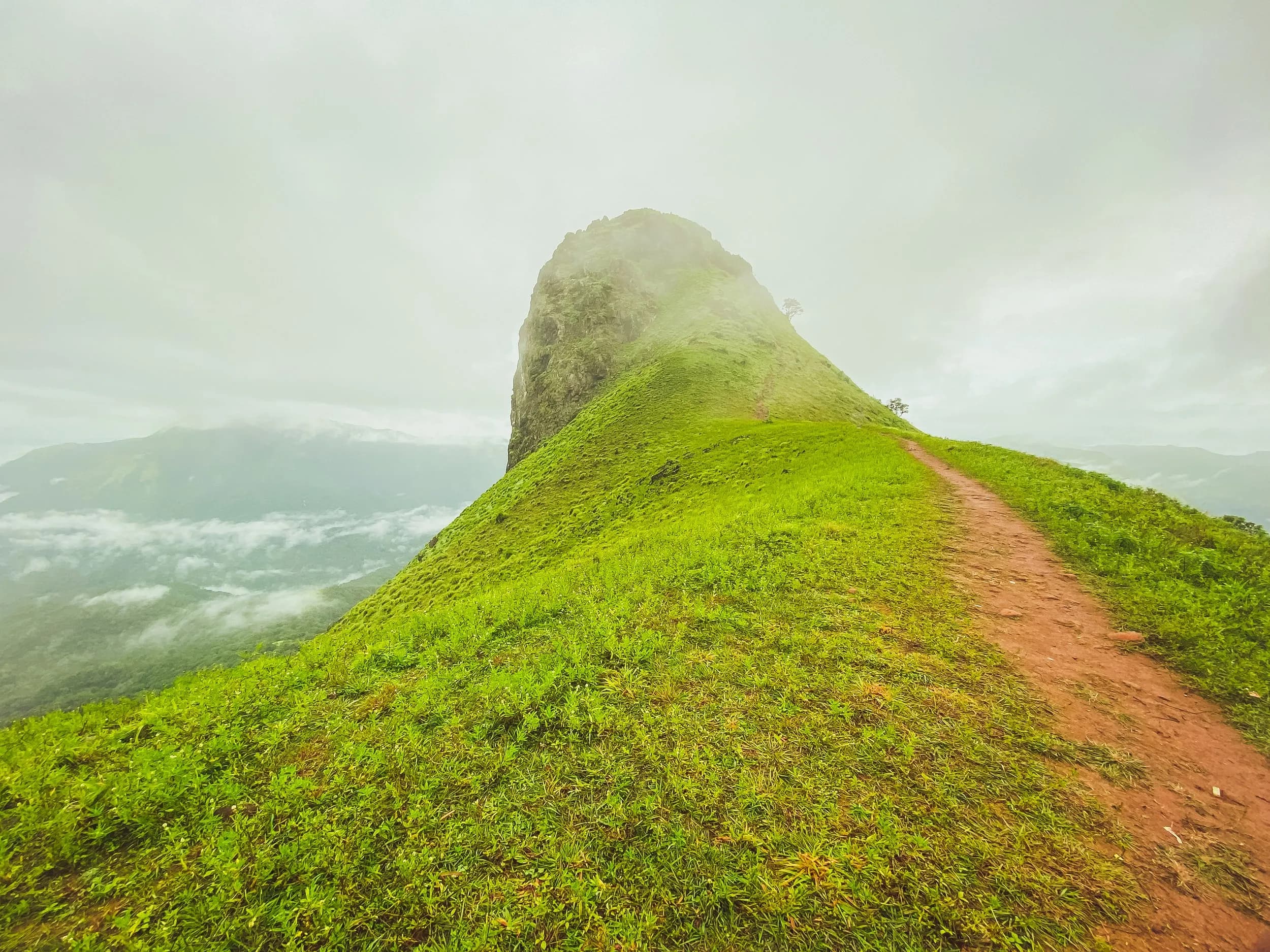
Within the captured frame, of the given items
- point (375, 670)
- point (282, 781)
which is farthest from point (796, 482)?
point (282, 781)

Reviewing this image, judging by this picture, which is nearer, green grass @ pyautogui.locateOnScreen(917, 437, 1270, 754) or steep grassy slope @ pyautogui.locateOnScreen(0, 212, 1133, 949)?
steep grassy slope @ pyautogui.locateOnScreen(0, 212, 1133, 949)

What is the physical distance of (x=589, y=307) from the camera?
224 ft

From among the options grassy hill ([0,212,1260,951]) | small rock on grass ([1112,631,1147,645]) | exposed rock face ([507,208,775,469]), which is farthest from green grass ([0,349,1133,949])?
exposed rock face ([507,208,775,469])

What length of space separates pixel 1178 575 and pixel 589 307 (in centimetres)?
6685

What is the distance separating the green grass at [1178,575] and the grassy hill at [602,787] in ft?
10.1

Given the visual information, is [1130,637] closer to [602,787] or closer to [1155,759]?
[1155,759]

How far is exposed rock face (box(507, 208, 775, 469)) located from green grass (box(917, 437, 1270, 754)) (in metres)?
48.6

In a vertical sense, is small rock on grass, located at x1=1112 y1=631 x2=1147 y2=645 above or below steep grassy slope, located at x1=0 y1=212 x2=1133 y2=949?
above

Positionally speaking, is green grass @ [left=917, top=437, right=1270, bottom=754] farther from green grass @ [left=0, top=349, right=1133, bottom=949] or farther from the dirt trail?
green grass @ [left=0, top=349, right=1133, bottom=949]

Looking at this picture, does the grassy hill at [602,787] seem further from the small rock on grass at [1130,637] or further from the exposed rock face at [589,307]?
the exposed rock face at [589,307]

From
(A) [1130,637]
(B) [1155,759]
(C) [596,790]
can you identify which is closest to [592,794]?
(C) [596,790]

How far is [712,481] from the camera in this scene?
25.5m

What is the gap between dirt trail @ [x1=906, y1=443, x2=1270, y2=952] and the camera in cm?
450

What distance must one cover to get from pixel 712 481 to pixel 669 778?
20081mm
